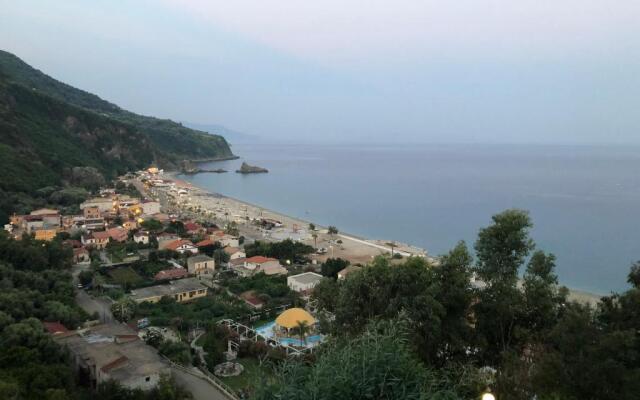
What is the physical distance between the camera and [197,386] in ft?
35.4

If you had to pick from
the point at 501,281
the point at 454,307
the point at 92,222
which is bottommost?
the point at 92,222

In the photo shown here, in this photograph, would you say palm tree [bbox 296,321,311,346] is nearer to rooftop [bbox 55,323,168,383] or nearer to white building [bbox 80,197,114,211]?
rooftop [bbox 55,323,168,383]

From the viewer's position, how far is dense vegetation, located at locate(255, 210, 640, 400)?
145 inches

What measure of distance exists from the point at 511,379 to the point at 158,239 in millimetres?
24476

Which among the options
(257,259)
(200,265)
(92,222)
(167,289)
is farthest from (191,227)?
(167,289)

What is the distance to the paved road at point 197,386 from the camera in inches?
409

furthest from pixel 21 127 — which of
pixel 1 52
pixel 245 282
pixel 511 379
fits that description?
pixel 1 52

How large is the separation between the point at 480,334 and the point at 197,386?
682cm

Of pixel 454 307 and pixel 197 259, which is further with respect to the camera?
pixel 197 259

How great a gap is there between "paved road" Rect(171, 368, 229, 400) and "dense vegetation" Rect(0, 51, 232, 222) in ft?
83.3

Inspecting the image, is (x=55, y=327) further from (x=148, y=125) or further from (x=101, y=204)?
(x=148, y=125)

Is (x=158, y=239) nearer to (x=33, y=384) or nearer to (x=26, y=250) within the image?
(x=26, y=250)

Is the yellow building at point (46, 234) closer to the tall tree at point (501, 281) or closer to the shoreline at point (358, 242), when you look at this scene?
the shoreline at point (358, 242)

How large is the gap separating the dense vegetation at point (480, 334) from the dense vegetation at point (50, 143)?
1219 inches
